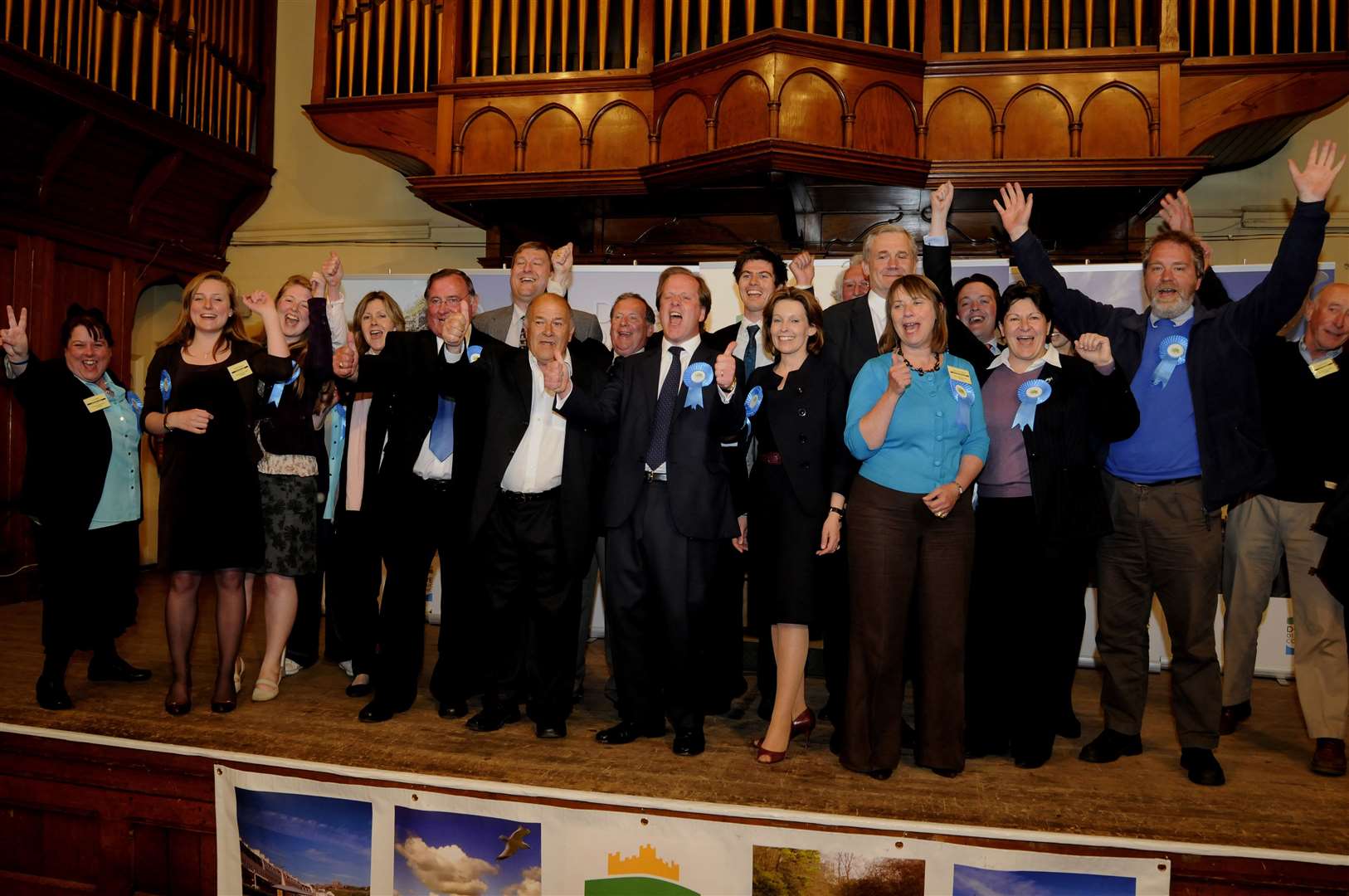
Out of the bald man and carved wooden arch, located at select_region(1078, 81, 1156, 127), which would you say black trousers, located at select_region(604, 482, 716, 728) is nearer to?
the bald man

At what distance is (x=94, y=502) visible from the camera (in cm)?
342

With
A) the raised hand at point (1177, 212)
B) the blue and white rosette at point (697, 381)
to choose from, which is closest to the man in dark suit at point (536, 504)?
the blue and white rosette at point (697, 381)

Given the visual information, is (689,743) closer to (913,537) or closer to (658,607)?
(658,607)

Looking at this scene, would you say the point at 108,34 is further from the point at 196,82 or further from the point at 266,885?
the point at 266,885

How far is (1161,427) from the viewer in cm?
285

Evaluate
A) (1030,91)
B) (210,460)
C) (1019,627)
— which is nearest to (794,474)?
(1019,627)

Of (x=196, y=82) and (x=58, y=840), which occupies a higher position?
(x=196, y=82)

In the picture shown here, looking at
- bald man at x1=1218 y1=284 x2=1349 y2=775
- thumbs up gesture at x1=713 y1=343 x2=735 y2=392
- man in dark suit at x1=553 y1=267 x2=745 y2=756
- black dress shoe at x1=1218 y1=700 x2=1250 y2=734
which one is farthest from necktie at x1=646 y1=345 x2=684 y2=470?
black dress shoe at x1=1218 y1=700 x2=1250 y2=734

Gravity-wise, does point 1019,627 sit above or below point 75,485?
below

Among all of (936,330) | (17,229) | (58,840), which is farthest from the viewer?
(17,229)

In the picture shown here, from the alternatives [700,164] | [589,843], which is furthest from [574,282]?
[589,843]

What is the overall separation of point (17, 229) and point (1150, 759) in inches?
259

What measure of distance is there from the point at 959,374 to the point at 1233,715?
180 cm

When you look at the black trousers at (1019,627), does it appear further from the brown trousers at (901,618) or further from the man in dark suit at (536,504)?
the man in dark suit at (536,504)
